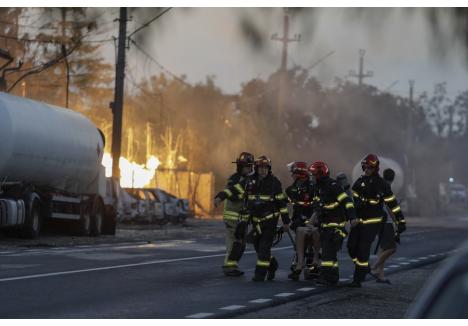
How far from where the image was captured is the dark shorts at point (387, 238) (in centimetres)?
1688

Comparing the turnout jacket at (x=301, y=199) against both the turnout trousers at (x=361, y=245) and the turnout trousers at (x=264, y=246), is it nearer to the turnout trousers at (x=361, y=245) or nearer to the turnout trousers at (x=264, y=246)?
the turnout trousers at (x=264, y=246)

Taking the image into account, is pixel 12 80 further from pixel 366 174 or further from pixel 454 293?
pixel 454 293

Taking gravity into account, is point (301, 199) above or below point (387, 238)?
above

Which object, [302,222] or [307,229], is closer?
[307,229]

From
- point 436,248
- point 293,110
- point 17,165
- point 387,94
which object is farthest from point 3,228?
point 387,94

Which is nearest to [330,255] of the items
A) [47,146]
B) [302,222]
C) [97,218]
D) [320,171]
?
[320,171]

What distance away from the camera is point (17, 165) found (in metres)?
27.2

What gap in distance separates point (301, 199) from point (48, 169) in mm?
13288

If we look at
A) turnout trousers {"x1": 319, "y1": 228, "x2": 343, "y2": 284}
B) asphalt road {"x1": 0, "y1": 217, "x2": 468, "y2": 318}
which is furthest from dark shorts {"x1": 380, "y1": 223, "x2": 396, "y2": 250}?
turnout trousers {"x1": 319, "y1": 228, "x2": 343, "y2": 284}

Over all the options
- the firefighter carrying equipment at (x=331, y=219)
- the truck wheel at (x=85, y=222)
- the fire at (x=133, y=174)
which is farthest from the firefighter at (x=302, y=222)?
the fire at (x=133, y=174)

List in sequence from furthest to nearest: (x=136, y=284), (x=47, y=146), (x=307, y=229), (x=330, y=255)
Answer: (x=47, y=146) < (x=307, y=229) < (x=330, y=255) < (x=136, y=284)

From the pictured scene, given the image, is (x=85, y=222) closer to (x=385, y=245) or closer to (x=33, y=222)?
(x=33, y=222)

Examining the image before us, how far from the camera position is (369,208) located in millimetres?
16125

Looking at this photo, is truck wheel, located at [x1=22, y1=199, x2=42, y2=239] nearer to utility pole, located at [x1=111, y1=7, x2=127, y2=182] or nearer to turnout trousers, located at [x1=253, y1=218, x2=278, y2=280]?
utility pole, located at [x1=111, y1=7, x2=127, y2=182]
